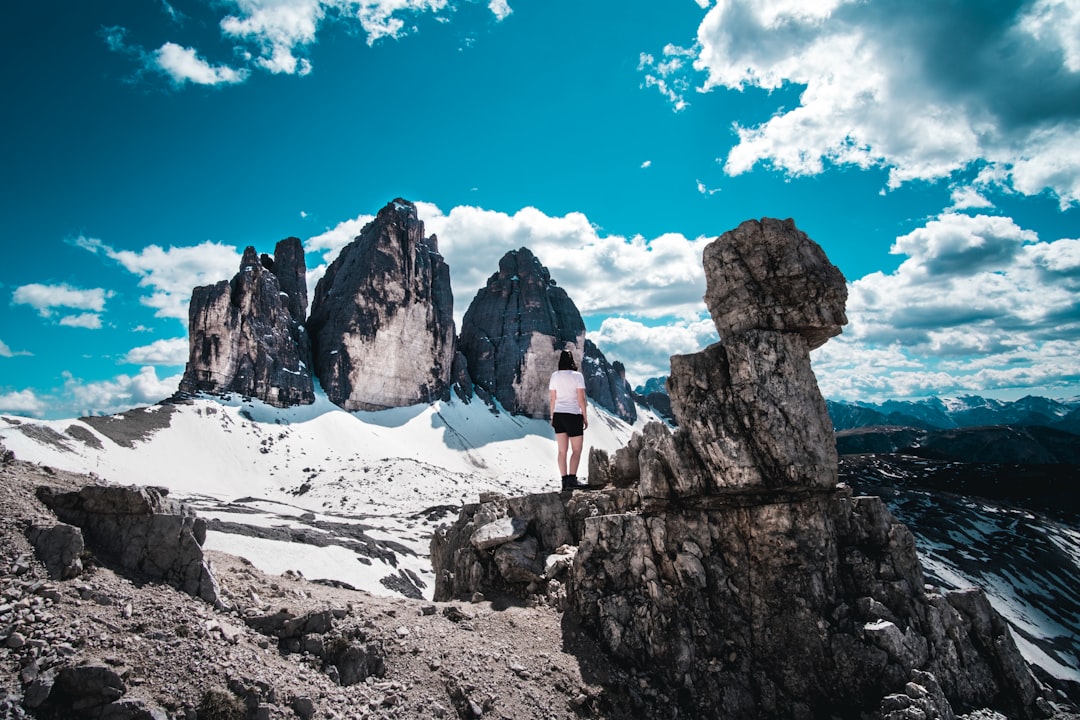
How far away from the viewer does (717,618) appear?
10.6m

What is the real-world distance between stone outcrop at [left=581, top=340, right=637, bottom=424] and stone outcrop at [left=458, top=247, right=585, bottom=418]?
14272 millimetres

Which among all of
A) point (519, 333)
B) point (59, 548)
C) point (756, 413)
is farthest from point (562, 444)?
point (519, 333)

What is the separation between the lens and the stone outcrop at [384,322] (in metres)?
98.2

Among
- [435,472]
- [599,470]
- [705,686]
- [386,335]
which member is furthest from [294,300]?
[705,686]

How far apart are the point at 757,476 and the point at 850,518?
2458mm

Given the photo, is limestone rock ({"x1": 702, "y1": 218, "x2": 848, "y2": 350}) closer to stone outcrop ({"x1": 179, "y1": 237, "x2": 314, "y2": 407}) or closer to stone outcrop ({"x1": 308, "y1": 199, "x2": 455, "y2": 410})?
stone outcrop ({"x1": 179, "y1": 237, "x2": 314, "y2": 407})

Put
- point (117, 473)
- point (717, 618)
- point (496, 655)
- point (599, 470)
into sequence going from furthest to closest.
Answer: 1. point (117, 473)
2. point (599, 470)
3. point (717, 618)
4. point (496, 655)


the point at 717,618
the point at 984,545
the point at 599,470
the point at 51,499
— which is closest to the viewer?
the point at 51,499

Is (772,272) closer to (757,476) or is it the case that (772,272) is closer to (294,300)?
(757,476)

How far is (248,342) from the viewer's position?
276 ft

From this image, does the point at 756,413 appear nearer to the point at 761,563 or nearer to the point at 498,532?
the point at 761,563

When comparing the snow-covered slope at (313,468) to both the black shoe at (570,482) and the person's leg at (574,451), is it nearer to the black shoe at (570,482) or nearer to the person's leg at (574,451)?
the black shoe at (570,482)

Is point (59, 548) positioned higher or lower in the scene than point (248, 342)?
lower

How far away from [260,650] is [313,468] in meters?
67.9
